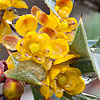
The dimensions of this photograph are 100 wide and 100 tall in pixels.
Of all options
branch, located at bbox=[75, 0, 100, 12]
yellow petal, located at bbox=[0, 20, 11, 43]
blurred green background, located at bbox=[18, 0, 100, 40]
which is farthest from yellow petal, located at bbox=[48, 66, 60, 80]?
branch, located at bbox=[75, 0, 100, 12]

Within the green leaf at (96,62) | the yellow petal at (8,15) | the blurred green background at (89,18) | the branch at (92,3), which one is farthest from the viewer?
the blurred green background at (89,18)

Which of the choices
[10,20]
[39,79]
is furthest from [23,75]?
[10,20]

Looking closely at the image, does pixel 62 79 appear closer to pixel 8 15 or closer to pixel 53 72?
pixel 53 72

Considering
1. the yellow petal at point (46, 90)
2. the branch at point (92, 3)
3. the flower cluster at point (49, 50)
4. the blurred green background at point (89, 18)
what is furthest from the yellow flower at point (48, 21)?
the branch at point (92, 3)

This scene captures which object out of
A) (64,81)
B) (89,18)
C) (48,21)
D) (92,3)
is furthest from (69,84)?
(89,18)

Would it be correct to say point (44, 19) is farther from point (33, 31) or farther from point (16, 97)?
point (16, 97)

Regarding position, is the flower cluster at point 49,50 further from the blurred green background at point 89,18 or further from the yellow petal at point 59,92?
the blurred green background at point 89,18

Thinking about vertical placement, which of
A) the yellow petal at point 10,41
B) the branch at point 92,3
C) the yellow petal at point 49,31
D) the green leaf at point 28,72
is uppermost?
the branch at point 92,3
